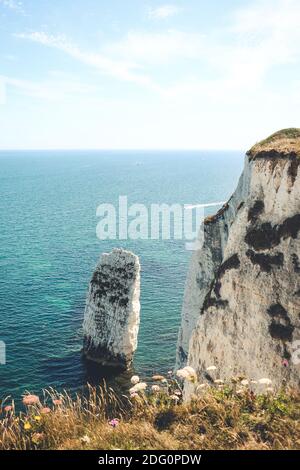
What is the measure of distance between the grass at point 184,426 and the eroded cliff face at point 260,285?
937cm

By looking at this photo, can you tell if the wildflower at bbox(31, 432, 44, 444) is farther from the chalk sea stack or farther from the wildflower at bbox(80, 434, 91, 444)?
the chalk sea stack

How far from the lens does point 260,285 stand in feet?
79.0

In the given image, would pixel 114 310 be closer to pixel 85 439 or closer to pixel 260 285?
pixel 260 285

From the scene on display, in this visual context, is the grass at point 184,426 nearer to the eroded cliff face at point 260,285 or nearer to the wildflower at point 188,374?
the wildflower at point 188,374

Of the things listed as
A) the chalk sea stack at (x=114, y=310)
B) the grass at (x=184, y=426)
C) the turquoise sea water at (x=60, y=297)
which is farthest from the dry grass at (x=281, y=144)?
the turquoise sea water at (x=60, y=297)

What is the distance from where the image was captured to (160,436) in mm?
10633

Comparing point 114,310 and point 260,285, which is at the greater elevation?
point 260,285

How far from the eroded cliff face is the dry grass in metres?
0.06

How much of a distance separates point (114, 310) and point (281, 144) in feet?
78.2

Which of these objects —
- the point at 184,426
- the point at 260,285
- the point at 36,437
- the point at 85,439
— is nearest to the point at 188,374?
the point at 184,426

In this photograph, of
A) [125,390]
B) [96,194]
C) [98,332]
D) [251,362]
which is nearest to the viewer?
[251,362]
